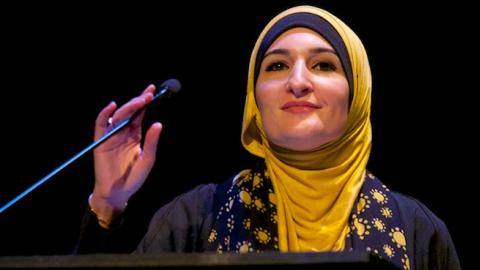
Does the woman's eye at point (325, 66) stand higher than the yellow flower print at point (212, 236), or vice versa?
the woman's eye at point (325, 66)

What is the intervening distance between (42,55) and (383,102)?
3.60 feet

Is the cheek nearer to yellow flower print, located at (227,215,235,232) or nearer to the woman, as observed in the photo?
the woman

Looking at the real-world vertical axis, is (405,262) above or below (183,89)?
below

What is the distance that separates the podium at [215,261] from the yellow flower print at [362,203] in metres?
0.82

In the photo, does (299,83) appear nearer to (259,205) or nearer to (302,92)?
(302,92)

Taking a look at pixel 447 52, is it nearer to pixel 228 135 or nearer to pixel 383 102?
pixel 383 102

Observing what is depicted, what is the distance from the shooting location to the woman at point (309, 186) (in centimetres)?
169

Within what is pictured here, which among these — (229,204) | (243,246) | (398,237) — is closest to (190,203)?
(229,204)

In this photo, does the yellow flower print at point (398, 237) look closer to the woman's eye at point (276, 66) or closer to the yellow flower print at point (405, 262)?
the yellow flower print at point (405, 262)

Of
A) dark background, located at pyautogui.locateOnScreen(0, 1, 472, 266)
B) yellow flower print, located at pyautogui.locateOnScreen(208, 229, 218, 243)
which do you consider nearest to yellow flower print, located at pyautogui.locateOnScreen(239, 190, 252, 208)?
yellow flower print, located at pyautogui.locateOnScreen(208, 229, 218, 243)

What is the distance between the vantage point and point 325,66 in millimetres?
1786

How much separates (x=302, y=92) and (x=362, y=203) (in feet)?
1.05

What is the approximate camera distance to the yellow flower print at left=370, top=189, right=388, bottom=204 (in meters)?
1.81

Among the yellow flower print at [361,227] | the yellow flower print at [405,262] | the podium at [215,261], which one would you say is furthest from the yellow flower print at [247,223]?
the podium at [215,261]
